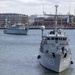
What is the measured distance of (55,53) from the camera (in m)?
42.9

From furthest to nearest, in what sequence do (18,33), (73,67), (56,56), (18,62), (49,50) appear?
1. (18,33)
2. (18,62)
3. (73,67)
4. (49,50)
5. (56,56)

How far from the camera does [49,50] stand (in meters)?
45.7

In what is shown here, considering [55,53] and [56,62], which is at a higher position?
[55,53]

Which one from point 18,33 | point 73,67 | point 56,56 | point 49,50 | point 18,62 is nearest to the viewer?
point 56,56

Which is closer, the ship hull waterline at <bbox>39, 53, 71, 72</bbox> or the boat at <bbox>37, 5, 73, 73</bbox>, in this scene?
the ship hull waterline at <bbox>39, 53, 71, 72</bbox>

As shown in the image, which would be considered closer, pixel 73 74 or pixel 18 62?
pixel 73 74

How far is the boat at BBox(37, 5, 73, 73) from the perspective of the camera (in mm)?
42922

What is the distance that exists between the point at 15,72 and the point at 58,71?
5231 mm

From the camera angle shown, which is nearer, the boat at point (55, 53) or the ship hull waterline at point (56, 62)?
the ship hull waterline at point (56, 62)

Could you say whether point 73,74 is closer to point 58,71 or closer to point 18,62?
point 58,71

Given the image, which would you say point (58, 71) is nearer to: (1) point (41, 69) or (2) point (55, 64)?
(2) point (55, 64)

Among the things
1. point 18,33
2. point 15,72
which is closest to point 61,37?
point 15,72

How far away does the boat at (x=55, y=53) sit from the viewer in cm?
4292

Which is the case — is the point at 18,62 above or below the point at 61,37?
below
